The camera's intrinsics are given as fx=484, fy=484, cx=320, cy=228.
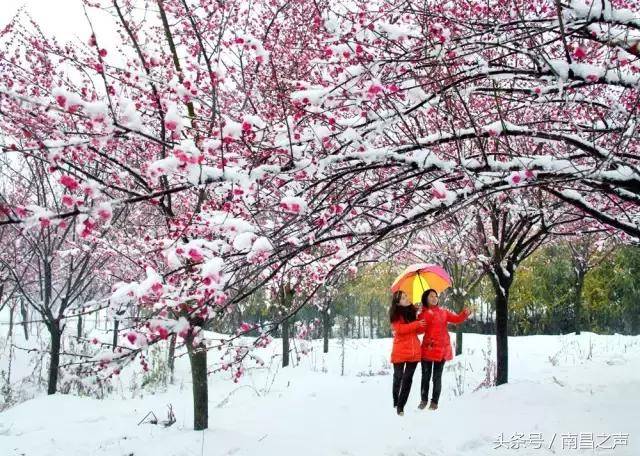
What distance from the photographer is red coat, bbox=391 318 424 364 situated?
215 inches

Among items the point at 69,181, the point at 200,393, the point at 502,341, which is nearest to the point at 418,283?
the point at 502,341

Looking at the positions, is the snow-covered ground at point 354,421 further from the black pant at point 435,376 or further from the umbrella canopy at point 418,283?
the umbrella canopy at point 418,283

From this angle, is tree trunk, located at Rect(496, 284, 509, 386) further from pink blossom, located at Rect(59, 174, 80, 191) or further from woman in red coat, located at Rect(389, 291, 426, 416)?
pink blossom, located at Rect(59, 174, 80, 191)

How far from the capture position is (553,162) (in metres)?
3.08

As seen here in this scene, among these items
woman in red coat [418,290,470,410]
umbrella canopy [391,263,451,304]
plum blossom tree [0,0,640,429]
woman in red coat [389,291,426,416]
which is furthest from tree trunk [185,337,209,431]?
woman in red coat [418,290,470,410]

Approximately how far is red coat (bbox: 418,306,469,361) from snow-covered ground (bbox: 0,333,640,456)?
79 cm

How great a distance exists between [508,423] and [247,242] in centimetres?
436

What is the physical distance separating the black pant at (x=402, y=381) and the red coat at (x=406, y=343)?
0.35ft

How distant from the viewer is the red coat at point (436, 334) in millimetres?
5516

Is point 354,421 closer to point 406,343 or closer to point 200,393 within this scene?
point 406,343

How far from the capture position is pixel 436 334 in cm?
554

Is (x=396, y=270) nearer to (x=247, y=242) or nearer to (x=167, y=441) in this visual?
(x=167, y=441)

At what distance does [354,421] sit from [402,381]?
0.97 meters

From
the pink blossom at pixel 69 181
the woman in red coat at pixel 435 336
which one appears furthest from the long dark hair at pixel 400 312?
the pink blossom at pixel 69 181
